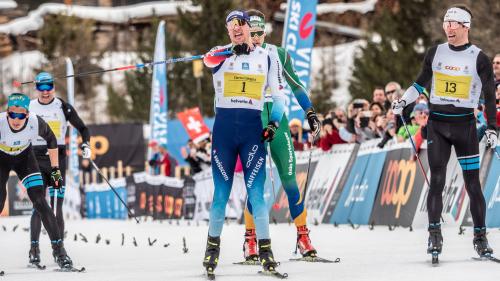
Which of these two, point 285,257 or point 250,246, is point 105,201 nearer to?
point 285,257

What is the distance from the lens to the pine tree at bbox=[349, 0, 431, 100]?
41.3 metres

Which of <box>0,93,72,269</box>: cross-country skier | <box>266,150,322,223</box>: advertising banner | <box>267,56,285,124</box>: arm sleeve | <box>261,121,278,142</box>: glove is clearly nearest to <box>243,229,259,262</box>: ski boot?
<box>267,56,285,124</box>: arm sleeve

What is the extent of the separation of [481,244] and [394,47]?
1362 inches

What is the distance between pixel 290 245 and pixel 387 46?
3041 cm

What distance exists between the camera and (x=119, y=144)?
3962 cm

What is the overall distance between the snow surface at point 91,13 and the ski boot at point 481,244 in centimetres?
5957

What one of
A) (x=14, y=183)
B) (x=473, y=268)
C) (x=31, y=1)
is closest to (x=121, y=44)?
(x=31, y=1)

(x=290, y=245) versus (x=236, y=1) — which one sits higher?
(x=236, y=1)

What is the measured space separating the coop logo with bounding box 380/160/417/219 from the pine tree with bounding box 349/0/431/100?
25.1 m

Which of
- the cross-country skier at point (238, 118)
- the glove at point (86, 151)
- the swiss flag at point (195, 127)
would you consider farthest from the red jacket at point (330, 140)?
the cross-country skier at point (238, 118)

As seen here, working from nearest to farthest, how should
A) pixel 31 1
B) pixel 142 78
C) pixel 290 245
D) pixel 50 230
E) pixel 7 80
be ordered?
pixel 50 230 → pixel 290 245 → pixel 142 78 → pixel 7 80 → pixel 31 1

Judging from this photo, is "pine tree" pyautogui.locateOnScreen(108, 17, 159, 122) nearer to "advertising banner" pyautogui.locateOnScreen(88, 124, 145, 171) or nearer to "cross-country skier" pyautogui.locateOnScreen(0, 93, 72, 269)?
"advertising banner" pyautogui.locateOnScreen(88, 124, 145, 171)

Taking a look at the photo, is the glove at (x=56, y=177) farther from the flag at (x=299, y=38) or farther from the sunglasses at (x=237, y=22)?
the flag at (x=299, y=38)

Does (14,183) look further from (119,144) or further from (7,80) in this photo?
(7,80)
